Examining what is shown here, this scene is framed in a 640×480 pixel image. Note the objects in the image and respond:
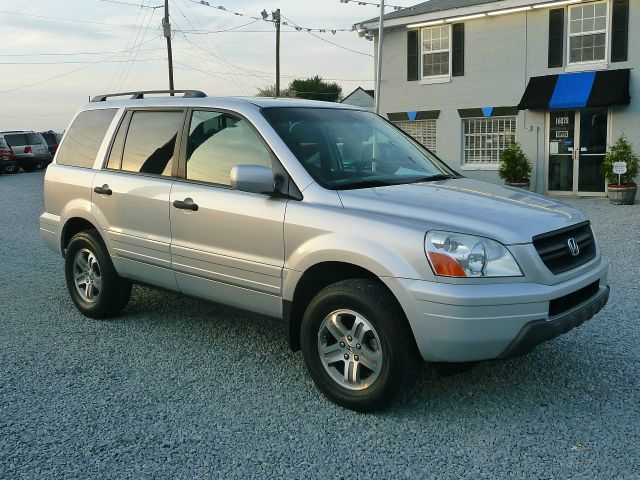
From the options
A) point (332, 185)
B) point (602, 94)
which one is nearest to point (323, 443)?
point (332, 185)

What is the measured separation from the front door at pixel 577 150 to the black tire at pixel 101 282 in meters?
14.7

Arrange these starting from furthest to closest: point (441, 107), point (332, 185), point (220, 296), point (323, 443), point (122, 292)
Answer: point (441, 107) → point (122, 292) → point (220, 296) → point (332, 185) → point (323, 443)

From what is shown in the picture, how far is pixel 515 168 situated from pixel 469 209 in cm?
1493

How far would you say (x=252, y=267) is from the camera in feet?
14.6

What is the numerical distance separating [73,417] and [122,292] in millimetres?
2038

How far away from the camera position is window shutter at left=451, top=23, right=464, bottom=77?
1938 centimetres

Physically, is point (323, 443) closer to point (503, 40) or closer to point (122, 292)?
point (122, 292)

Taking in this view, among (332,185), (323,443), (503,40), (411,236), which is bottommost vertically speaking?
(323,443)

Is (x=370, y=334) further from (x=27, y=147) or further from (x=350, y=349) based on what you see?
(x=27, y=147)

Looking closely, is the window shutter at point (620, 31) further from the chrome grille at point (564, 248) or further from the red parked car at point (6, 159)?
the red parked car at point (6, 159)

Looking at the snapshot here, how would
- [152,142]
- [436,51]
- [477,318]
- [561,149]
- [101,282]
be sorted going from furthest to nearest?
[436,51]
[561,149]
[101,282]
[152,142]
[477,318]

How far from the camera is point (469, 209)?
3.92m

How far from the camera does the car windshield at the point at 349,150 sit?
4.48 metres

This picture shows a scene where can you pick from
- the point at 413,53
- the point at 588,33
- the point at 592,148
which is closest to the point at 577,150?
the point at 592,148
